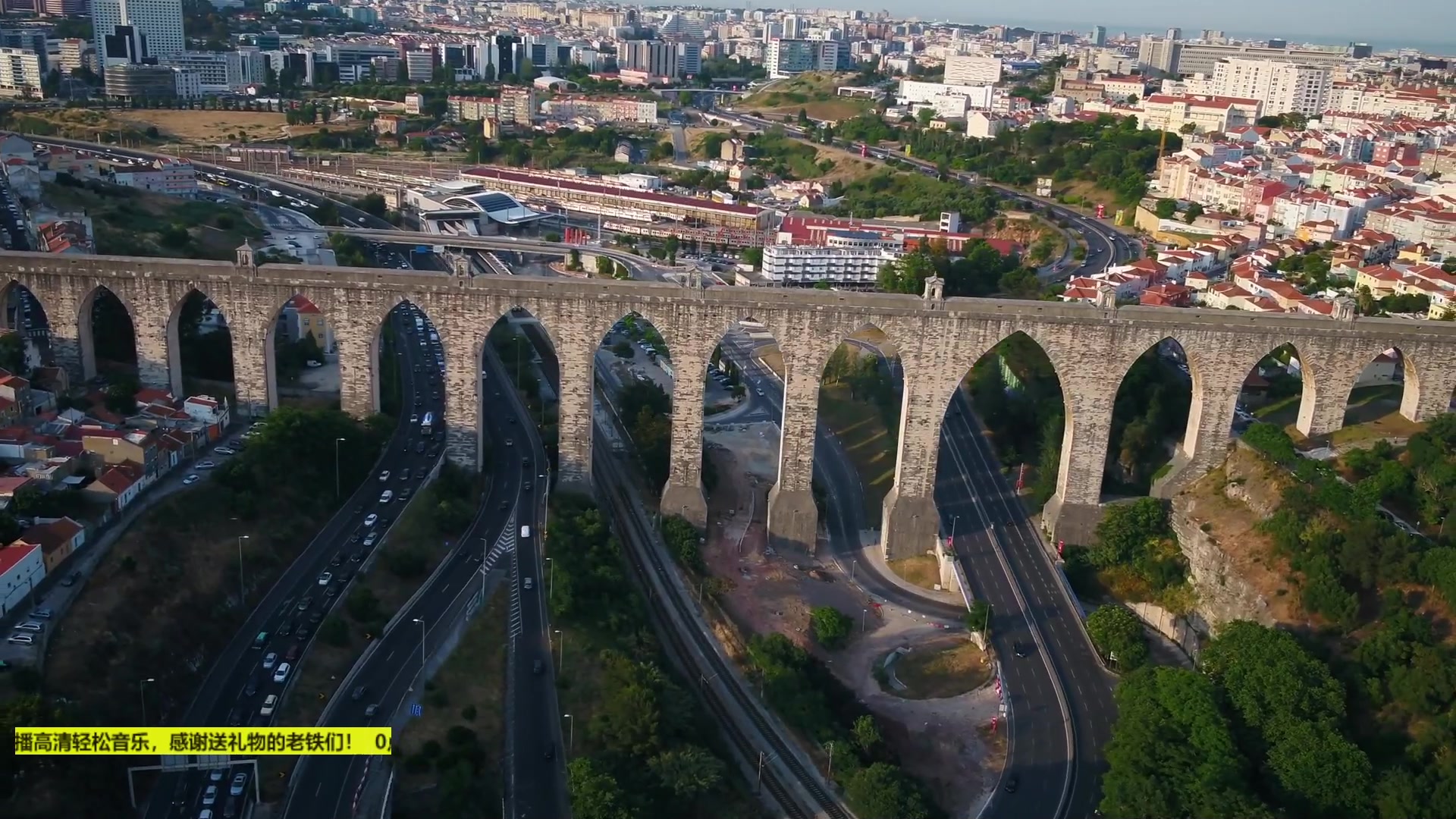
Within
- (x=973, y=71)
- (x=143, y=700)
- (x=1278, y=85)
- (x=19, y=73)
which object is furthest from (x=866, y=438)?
(x=973, y=71)

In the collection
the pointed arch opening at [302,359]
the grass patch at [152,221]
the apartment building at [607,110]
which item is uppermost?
the apartment building at [607,110]

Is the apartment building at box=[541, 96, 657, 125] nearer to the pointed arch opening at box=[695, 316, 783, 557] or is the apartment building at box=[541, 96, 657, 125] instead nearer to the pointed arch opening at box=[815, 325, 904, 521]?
the pointed arch opening at box=[695, 316, 783, 557]

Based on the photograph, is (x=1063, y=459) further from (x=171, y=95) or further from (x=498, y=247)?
(x=171, y=95)

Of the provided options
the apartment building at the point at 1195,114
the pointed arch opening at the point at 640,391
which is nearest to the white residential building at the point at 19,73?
the pointed arch opening at the point at 640,391

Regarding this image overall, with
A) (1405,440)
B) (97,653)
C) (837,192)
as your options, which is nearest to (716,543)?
(97,653)

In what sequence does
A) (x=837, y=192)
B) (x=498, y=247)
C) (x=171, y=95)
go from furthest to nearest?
(x=171, y=95)
(x=837, y=192)
(x=498, y=247)
